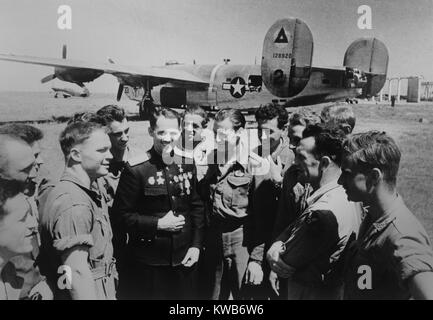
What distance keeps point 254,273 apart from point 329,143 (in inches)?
34.7

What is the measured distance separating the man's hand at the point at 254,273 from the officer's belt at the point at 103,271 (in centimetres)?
80

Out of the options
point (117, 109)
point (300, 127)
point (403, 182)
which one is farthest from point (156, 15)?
point (403, 182)

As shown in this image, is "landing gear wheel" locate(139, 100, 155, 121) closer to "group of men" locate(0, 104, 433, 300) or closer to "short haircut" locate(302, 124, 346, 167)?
"group of men" locate(0, 104, 433, 300)

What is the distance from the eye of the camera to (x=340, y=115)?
2543 mm

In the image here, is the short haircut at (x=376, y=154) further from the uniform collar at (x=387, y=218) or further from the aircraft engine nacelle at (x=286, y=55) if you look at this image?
the aircraft engine nacelle at (x=286, y=55)

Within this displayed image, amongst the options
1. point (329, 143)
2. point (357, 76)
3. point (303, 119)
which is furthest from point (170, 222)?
point (357, 76)

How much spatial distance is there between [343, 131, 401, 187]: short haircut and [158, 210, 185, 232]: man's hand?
1.00 metres

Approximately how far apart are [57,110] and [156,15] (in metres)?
3.00

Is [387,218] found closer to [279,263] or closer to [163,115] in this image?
[279,263]

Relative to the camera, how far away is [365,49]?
125 inches

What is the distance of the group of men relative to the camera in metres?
1.55

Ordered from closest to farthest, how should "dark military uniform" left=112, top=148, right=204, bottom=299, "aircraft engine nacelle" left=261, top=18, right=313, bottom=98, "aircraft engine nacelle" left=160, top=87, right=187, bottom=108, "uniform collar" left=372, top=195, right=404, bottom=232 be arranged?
"uniform collar" left=372, top=195, right=404, bottom=232 < "dark military uniform" left=112, top=148, right=204, bottom=299 < "aircraft engine nacelle" left=261, top=18, right=313, bottom=98 < "aircraft engine nacelle" left=160, top=87, right=187, bottom=108

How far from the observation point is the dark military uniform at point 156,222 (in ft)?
6.73

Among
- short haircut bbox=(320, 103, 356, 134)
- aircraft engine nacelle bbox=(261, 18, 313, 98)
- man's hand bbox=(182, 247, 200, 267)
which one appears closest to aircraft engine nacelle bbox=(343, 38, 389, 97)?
aircraft engine nacelle bbox=(261, 18, 313, 98)
